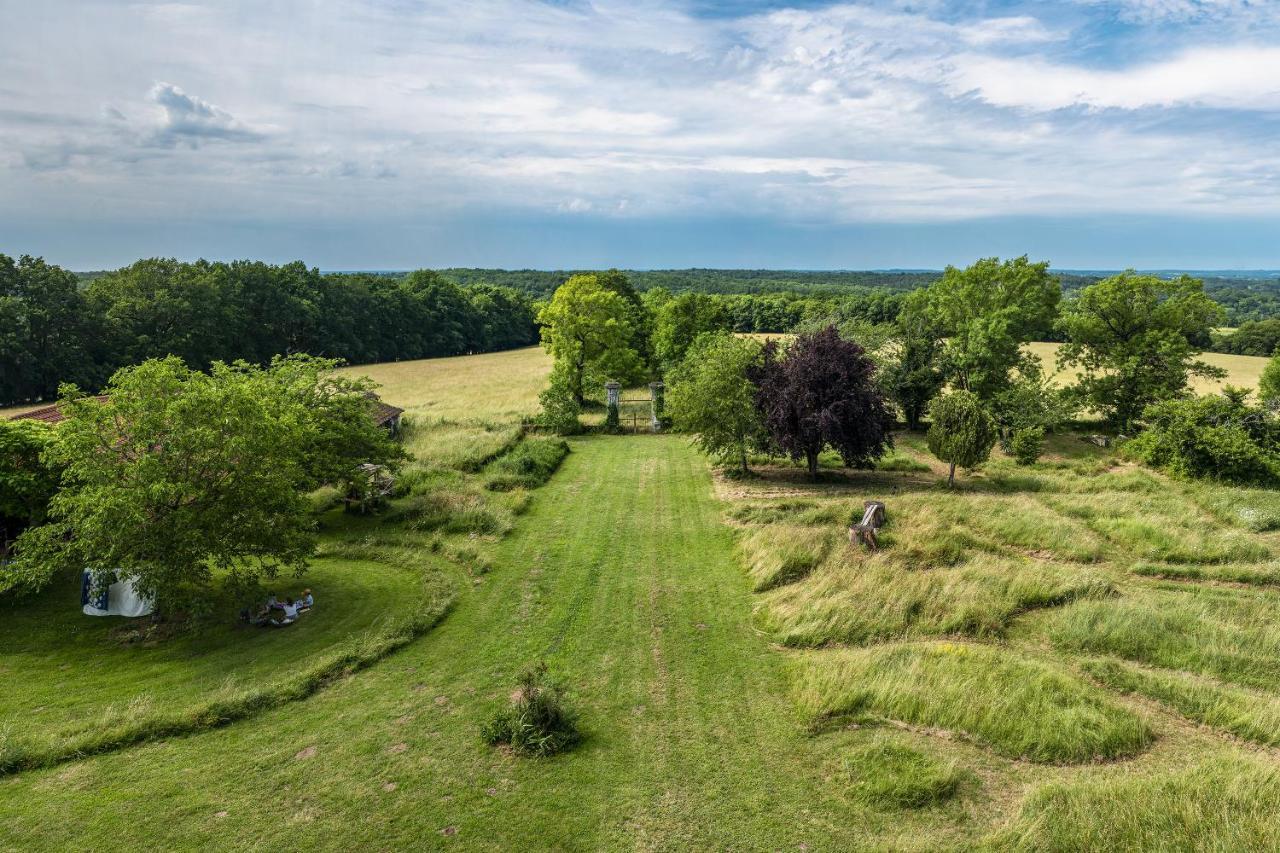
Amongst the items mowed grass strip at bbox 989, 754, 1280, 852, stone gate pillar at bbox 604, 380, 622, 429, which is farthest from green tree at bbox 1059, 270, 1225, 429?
mowed grass strip at bbox 989, 754, 1280, 852

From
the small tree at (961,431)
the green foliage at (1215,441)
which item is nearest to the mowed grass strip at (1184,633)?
the small tree at (961,431)

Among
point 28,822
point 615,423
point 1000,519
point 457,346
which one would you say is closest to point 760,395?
point 1000,519

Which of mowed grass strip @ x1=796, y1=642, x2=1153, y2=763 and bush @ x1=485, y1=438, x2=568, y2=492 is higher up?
bush @ x1=485, y1=438, x2=568, y2=492

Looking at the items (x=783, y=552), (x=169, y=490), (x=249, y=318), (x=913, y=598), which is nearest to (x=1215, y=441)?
(x=913, y=598)

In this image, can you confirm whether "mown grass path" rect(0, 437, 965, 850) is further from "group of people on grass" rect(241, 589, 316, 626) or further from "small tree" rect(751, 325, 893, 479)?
"small tree" rect(751, 325, 893, 479)

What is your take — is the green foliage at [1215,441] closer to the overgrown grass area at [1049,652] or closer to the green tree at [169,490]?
the overgrown grass area at [1049,652]

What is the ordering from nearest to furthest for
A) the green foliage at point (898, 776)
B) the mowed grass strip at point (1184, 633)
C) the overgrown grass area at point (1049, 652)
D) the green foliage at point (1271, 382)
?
the overgrown grass area at point (1049, 652)
the green foliage at point (898, 776)
the mowed grass strip at point (1184, 633)
the green foliage at point (1271, 382)
